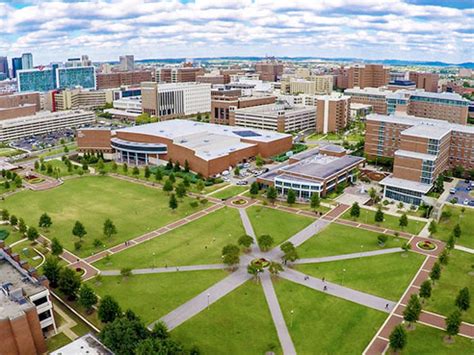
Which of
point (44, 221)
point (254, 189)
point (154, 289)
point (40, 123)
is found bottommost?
point (154, 289)

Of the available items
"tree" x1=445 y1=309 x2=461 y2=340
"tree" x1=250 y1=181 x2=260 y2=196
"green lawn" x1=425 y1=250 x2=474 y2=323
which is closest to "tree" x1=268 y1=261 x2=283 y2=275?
"green lawn" x1=425 y1=250 x2=474 y2=323

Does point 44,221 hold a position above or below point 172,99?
below

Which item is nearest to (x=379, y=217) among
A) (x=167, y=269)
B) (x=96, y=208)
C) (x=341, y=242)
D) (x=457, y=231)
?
(x=341, y=242)

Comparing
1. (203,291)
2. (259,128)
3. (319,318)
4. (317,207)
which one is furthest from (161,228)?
(259,128)

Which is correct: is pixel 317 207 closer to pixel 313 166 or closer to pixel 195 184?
pixel 313 166

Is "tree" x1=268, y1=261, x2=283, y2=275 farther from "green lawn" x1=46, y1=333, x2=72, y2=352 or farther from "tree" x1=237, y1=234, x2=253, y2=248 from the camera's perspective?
"green lawn" x1=46, y1=333, x2=72, y2=352

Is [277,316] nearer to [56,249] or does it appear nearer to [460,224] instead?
[56,249]
